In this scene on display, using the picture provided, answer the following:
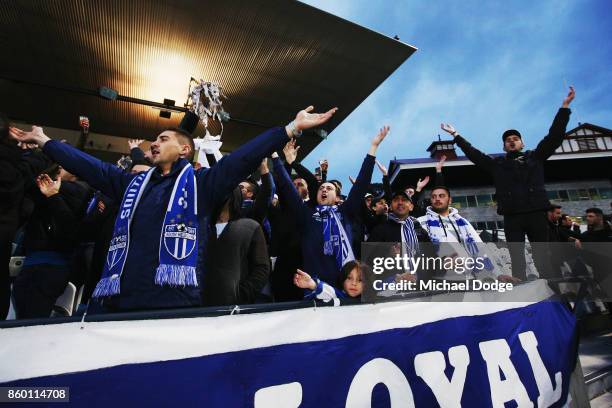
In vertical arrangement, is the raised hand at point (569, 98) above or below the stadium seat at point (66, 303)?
above

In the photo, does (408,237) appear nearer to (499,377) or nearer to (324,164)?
(499,377)

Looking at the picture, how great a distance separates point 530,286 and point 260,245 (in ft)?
7.51

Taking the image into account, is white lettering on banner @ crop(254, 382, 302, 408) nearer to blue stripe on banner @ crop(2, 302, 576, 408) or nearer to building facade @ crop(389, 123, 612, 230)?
blue stripe on banner @ crop(2, 302, 576, 408)

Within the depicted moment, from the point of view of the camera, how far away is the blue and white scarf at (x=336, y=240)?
9.34ft

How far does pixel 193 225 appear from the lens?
1.62m

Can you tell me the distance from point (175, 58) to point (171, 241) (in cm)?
801

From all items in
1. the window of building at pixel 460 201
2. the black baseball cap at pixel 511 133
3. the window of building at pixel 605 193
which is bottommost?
the black baseball cap at pixel 511 133

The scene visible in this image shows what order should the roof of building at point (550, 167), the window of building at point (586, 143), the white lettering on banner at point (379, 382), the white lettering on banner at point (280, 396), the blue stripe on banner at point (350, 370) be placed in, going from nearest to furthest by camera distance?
the blue stripe on banner at point (350, 370)
the white lettering on banner at point (280, 396)
the white lettering on banner at point (379, 382)
the roof of building at point (550, 167)
the window of building at point (586, 143)

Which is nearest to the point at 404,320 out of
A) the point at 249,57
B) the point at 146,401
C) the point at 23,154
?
the point at 146,401

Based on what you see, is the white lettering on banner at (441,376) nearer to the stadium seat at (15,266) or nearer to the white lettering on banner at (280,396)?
the white lettering on banner at (280,396)

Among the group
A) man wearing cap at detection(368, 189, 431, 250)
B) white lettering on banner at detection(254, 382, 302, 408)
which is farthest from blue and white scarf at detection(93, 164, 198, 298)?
man wearing cap at detection(368, 189, 431, 250)

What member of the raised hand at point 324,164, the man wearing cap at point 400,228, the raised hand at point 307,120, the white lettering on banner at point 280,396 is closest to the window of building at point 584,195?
the raised hand at point 324,164

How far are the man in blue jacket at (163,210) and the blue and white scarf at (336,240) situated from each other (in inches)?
53.7

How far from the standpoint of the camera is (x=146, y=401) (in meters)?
1.06
